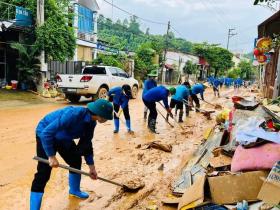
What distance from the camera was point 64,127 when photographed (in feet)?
13.6

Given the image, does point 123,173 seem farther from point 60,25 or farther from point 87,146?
point 60,25

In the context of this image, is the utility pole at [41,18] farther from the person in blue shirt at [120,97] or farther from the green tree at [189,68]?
the green tree at [189,68]

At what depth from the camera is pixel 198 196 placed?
4.38 meters

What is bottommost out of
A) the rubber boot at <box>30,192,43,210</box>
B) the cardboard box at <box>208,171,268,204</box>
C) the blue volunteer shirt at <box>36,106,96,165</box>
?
the rubber boot at <box>30,192,43,210</box>

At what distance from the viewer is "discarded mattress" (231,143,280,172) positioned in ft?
15.2

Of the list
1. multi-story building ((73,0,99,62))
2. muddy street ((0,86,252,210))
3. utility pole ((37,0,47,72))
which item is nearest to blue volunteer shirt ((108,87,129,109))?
muddy street ((0,86,252,210))

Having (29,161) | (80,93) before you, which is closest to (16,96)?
(80,93)

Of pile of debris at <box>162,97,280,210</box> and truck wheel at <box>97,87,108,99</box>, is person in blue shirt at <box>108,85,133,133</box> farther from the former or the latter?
truck wheel at <box>97,87,108,99</box>

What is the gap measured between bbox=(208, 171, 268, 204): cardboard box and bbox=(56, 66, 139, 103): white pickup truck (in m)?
11.9

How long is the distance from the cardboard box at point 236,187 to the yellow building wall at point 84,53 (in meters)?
24.1

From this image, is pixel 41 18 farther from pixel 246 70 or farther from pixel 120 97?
pixel 246 70

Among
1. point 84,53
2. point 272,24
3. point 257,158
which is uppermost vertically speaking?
point 272,24

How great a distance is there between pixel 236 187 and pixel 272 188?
50 centimetres

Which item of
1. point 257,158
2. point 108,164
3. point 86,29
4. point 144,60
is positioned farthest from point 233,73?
point 257,158
